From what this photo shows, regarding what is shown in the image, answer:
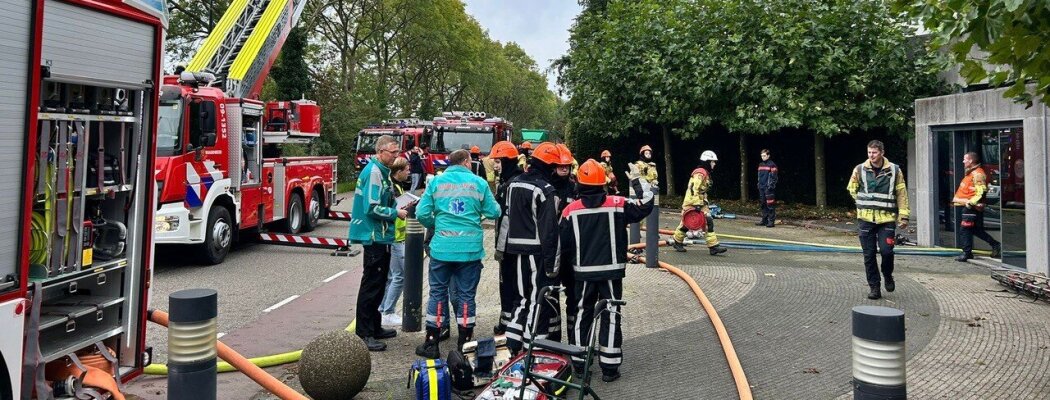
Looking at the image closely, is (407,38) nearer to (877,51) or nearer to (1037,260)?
(877,51)

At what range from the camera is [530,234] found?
244 inches

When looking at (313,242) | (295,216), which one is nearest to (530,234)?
(313,242)

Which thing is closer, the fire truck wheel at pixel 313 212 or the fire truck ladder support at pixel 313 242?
the fire truck ladder support at pixel 313 242

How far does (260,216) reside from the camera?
12.9 m

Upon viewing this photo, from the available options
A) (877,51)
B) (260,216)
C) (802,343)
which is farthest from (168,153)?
(877,51)

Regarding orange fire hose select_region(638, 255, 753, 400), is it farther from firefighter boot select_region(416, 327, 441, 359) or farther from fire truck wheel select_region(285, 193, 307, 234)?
fire truck wheel select_region(285, 193, 307, 234)

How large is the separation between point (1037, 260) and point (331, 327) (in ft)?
31.3

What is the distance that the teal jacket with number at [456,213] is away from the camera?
19.9 ft

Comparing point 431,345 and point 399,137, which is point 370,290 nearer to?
point 431,345

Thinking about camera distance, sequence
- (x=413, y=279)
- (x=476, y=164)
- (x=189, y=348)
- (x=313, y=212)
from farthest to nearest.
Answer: (x=476, y=164) < (x=313, y=212) < (x=413, y=279) < (x=189, y=348)

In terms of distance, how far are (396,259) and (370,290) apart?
29.6 inches

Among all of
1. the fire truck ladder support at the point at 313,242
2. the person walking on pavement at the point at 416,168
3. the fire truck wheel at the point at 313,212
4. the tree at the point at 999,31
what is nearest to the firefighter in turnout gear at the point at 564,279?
the tree at the point at 999,31

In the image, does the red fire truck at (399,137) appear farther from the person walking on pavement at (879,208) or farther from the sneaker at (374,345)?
the sneaker at (374,345)

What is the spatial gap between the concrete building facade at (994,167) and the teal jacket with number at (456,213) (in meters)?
8.02
